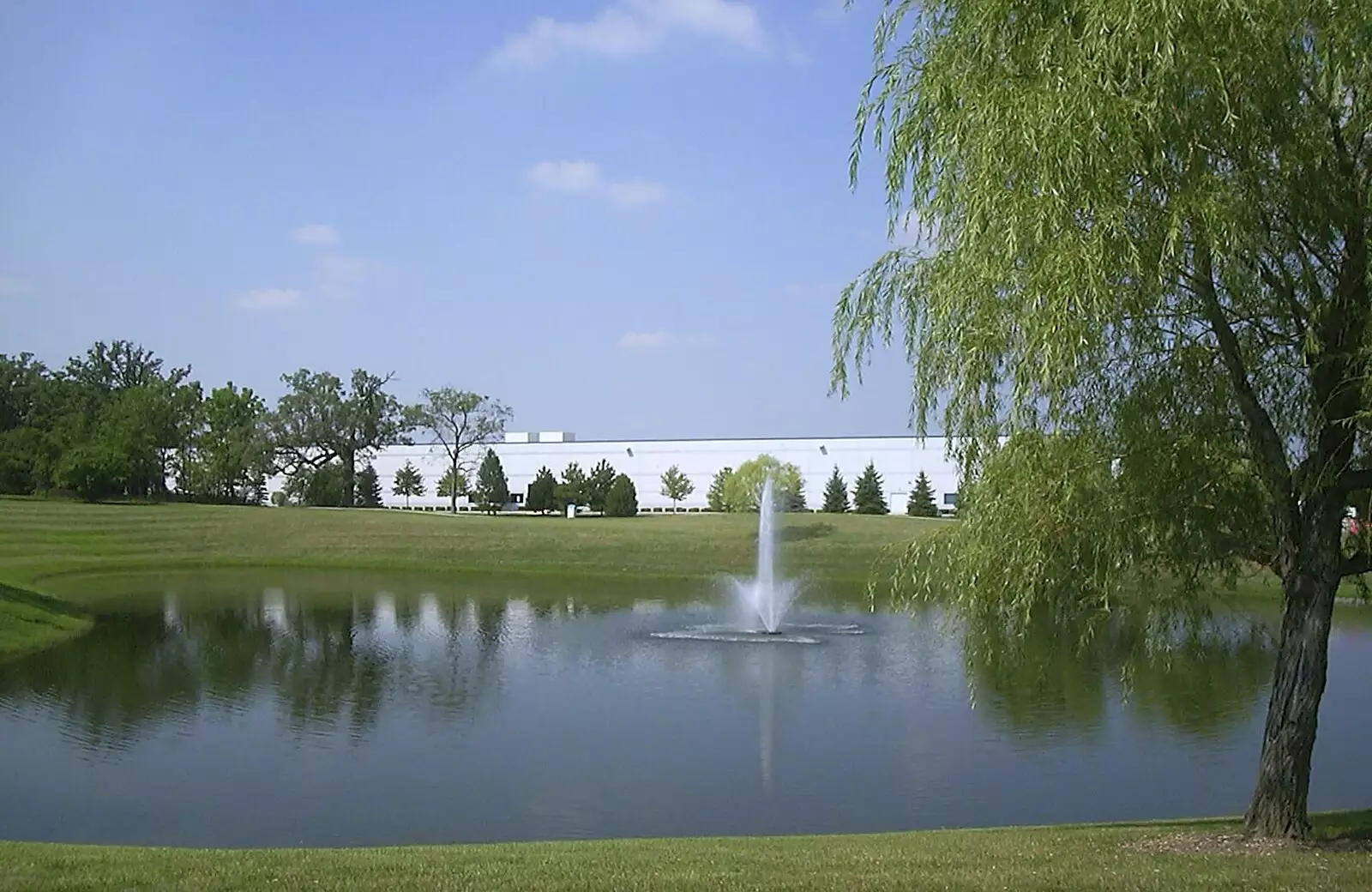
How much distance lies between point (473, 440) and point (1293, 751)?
6227 centimetres

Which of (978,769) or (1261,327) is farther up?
(1261,327)

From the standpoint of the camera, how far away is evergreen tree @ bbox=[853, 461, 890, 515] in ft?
193

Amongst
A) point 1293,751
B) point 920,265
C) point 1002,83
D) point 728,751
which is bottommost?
point 728,751

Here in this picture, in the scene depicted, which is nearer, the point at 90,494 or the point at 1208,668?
the point at 1208,668

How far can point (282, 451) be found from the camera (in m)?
68.7

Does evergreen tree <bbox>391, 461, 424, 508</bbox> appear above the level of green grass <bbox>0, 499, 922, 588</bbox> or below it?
above

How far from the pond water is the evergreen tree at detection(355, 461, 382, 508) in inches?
1833

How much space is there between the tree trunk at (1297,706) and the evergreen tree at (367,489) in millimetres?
66240

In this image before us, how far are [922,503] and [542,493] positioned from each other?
18483 millimetres

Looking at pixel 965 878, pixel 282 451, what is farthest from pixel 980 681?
pixel 282 451

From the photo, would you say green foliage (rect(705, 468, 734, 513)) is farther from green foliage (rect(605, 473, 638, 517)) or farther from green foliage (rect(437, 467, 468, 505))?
green foliage (rect(437, 467, 468, 505))

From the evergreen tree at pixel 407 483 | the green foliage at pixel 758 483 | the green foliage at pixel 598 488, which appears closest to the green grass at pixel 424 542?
the green foliage at pixel 758 483

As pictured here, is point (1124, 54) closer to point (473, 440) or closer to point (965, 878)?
point (965, 878)

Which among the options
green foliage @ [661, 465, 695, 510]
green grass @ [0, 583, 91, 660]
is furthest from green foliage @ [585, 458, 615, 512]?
green grass @ [0, 583, 91, 660]
